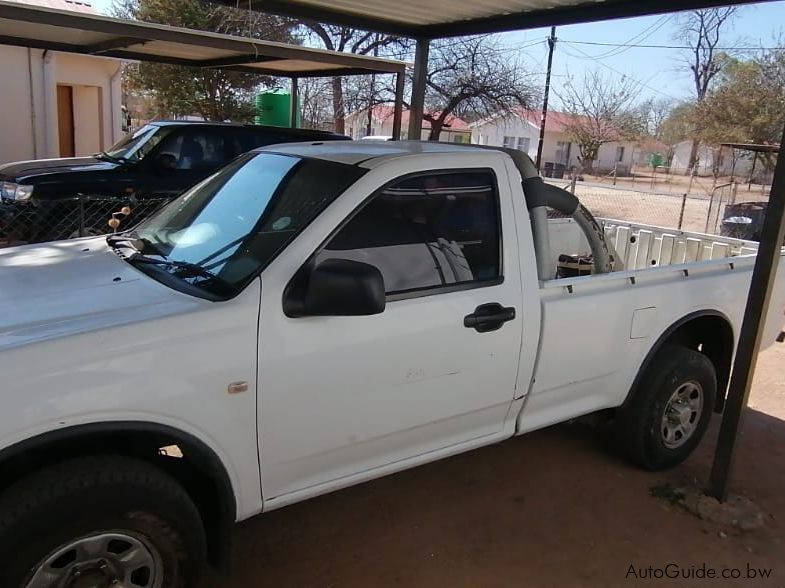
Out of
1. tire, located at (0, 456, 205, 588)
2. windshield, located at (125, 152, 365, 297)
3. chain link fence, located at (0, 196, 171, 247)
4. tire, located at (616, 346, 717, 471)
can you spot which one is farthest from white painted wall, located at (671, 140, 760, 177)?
tire, located at (0, 456, 205, 588)

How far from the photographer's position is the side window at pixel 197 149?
8.92 metres

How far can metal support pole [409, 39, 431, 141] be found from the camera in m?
7.49

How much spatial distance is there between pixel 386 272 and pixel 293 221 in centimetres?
46

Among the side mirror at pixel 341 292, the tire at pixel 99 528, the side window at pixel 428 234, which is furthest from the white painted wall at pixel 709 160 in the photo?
the tire at pixel 99 528

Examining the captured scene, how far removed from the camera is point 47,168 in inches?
328

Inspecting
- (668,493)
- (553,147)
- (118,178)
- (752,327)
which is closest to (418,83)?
(118,178)

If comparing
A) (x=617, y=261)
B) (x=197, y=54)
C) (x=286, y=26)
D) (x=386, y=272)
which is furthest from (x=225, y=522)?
(x=286, y=26)

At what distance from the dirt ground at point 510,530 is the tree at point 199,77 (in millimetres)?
17959

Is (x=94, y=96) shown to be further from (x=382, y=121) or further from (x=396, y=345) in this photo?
(x=382, y=121)

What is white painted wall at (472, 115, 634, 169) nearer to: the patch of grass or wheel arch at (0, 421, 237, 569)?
the patch of grass

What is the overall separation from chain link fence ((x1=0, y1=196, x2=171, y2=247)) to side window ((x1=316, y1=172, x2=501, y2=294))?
14.7 ft

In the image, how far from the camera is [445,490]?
13.0ft

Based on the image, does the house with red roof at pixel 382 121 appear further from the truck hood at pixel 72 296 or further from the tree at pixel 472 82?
the truck hood at pixel 72 296

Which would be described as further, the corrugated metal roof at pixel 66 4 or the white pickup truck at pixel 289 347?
the corrugated metal roof at pixel 66 4
